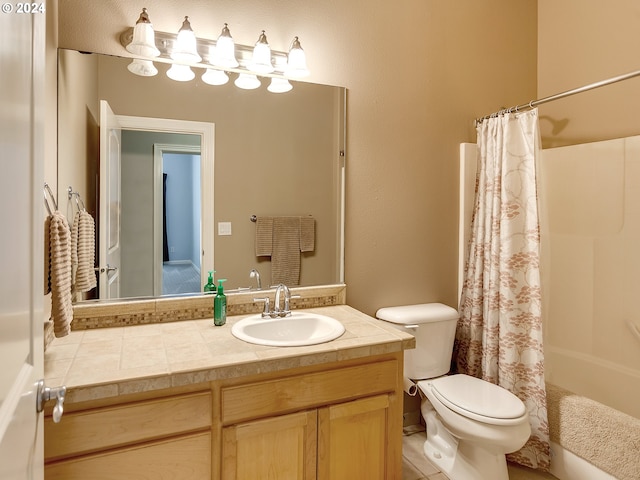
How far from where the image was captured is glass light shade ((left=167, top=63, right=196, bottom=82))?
1.72m

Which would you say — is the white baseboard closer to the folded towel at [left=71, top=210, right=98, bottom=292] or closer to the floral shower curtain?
the floral shower curtain

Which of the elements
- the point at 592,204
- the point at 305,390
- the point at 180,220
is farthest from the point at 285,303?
the point at 592,204

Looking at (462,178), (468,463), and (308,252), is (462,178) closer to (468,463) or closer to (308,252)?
(308,252)

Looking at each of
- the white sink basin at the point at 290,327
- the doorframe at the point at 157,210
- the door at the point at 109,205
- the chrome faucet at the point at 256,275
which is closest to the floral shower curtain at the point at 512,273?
the white sink basin at the point at 290,327

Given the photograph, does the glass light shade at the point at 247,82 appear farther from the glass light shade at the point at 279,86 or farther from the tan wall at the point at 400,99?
the tan wall at the point at 400,99

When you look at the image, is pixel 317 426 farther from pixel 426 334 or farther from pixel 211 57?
pixel 211 57

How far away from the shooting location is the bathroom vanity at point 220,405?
45.0 inches

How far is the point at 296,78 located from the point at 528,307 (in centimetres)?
166

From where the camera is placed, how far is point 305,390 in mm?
1400

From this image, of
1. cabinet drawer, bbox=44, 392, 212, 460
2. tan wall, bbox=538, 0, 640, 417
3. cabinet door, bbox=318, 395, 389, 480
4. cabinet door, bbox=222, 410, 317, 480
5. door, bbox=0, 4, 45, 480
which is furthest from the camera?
tan wall, bbox=538, 0, 640, 417

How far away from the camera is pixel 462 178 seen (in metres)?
2.38

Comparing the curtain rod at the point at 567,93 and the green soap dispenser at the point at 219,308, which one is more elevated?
the curtain rod at the point at 567,93

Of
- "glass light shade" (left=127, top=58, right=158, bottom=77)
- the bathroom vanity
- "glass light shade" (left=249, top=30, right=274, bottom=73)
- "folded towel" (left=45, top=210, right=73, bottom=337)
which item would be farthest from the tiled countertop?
"glass light shade" (left=249, top=30, right=274, bottom=73)

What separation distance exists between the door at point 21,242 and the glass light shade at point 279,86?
3.77 ft
